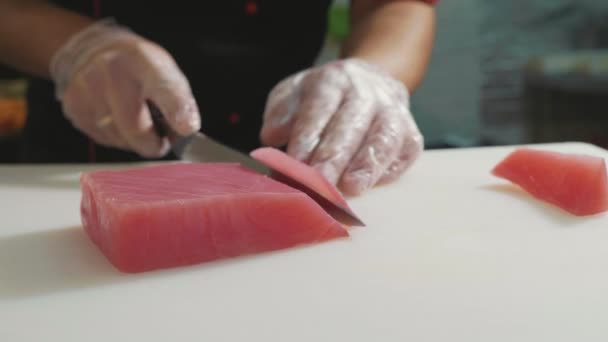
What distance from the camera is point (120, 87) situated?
4.40ft

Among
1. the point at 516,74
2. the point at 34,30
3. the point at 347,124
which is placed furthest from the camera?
the point at 516,74

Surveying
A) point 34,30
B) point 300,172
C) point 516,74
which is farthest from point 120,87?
point 516,74

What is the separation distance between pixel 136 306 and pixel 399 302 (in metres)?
0.30

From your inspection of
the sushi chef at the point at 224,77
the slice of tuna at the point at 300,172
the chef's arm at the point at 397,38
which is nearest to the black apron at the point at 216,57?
the sushi chef at the point at 224,77

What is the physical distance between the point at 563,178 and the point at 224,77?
0.97 metres

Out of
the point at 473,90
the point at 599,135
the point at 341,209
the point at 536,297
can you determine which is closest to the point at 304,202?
the point at 341,209

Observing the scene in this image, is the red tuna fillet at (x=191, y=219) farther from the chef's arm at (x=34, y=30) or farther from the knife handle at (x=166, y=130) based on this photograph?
the chef's arm at (x=34, y=30)

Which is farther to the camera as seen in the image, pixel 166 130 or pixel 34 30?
pixel 34 30

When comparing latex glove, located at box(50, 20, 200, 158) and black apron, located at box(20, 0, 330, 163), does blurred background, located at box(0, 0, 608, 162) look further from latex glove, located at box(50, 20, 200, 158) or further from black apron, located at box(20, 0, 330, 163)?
latex glove, located at box(50, 20, 200, 158)

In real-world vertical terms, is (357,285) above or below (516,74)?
above

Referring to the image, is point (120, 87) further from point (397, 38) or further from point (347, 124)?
point (397, 38)

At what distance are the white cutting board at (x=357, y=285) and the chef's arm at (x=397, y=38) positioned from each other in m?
0.65

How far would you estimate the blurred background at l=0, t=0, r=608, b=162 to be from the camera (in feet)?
11.0

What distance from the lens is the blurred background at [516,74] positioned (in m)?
3.34
